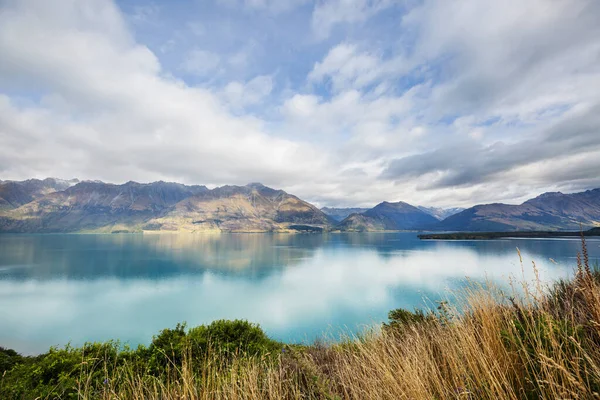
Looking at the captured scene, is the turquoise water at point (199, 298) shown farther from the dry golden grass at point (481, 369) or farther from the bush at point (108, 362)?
the dry golden grass at point (481, 369)

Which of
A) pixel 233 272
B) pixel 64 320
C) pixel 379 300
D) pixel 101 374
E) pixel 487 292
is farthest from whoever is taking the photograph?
pixel 233 272

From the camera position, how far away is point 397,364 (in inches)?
148

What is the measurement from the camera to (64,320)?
25922 millimetres

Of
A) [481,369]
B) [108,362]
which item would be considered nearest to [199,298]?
[108,362]

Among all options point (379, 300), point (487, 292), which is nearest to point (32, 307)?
point (379, 300)

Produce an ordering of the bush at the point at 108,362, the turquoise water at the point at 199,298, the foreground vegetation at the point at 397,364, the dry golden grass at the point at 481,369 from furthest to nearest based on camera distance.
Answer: the turquoise water at the point at 199,298
the bush at the point at 108,362
the foreground vegetation at the point at 397,364
the dry golden grass at the point at 481,369

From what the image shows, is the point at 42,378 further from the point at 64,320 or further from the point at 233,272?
the point at 233,272

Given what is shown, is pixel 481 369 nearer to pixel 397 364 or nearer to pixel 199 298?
pixel 397 364

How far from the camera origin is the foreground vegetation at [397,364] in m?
2.68

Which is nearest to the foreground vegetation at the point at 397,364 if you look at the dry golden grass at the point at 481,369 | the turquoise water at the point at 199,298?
the dry golden grass at the point at 481,369

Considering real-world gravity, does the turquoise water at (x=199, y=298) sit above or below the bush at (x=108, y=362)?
below

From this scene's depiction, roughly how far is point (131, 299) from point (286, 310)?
68.3ft

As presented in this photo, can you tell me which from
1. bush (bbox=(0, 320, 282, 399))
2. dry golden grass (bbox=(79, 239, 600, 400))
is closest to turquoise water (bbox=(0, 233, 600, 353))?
bush (bbox=(0, 320, 282, 399))

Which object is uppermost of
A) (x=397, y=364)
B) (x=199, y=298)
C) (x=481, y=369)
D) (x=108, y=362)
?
(x=481, y=369)
